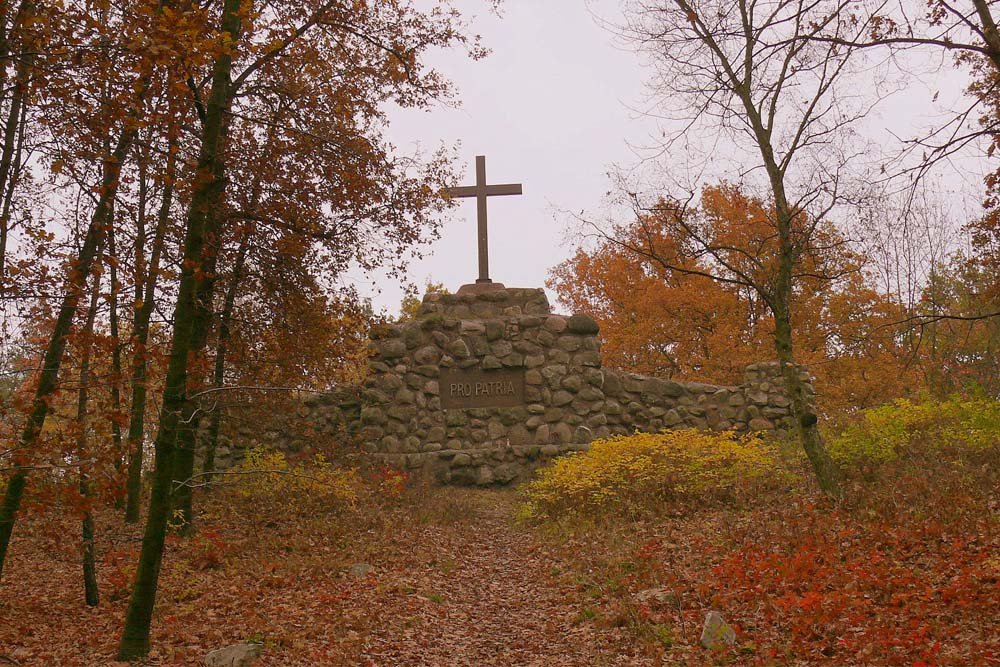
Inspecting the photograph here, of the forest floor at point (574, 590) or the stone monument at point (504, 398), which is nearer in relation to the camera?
the forest floor at point (574, 590)

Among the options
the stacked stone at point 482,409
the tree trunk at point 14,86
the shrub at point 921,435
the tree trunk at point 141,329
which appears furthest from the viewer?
the stacked stone at point 482,409

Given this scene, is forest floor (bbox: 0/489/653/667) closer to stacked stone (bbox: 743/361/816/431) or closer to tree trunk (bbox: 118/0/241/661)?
tree trunk (bbox: 118/0/241/661)

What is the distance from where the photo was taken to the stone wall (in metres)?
15.3

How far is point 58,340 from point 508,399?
1052 centimetres

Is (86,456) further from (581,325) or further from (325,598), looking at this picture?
(581,325)

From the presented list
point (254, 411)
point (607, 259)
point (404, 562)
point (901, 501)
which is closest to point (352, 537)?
point (404, 562)

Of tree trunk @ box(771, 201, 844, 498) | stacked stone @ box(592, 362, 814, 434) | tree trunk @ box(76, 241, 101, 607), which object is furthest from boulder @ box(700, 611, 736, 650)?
stacked stone @ box(592, 362, 814, 434)

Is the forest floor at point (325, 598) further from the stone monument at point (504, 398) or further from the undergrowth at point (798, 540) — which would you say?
the stone monument at point (504, 398)

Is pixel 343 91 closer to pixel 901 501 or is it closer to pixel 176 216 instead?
pixel 176 216

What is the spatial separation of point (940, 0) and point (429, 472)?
37.0 feet

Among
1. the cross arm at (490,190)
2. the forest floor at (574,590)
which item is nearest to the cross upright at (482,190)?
the cross arm at (490,190)

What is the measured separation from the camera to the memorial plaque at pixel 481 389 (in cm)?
1559

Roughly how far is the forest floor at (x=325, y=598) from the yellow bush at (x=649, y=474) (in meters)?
0.86

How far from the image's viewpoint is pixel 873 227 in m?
9.17
